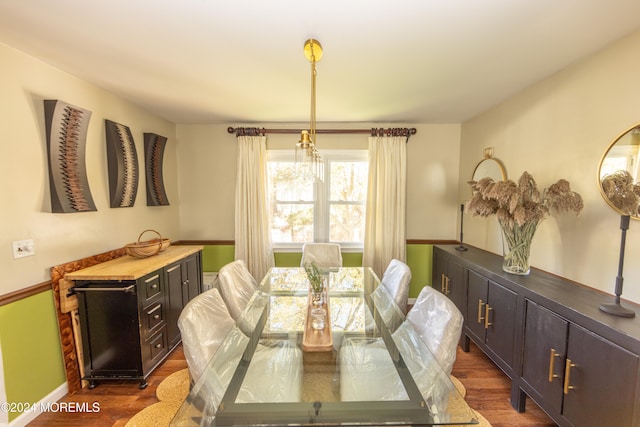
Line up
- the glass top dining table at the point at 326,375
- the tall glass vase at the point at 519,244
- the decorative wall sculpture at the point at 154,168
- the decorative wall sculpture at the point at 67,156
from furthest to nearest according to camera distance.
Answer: the decorative wall sculpture at the point at 154,168 < the tall glass vase at the point at 519,244 < the decorative wall sculpture at the point at 67,156 < the glass top dining table at the point at 326,375

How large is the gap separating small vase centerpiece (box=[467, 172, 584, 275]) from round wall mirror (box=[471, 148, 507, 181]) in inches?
22.1

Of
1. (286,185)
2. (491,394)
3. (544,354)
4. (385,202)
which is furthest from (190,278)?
(544,354)

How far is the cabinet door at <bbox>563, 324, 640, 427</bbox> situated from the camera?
1147mm

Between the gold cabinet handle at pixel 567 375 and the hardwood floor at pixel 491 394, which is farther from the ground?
the gold cabinet handle at pixel 567 375

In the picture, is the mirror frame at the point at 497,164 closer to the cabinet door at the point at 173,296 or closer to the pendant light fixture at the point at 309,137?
the pendant light fixture at the point at 309,137

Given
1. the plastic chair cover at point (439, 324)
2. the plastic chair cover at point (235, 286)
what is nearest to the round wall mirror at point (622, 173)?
the plastic chair cover at point (439, 324)

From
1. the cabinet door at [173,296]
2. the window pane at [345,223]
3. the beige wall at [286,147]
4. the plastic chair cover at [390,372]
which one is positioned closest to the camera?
the plastic chair cover at [390,372]

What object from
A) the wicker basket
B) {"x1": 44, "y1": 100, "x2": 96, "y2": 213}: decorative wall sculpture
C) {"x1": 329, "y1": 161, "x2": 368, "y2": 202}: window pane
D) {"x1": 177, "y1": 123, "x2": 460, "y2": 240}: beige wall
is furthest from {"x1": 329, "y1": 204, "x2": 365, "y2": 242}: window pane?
{"x1": 44, "y1": 100, "x2": 96, "y2": 213}: decorative wall sculpture

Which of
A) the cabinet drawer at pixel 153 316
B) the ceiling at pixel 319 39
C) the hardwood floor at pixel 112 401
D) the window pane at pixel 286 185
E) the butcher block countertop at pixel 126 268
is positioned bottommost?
the hardwood floor at pixel 112 401

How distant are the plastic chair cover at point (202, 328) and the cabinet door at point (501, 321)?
6.52 feet

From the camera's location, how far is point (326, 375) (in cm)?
136

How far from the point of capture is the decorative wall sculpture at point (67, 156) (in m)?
1.79

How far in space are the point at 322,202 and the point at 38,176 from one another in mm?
2642

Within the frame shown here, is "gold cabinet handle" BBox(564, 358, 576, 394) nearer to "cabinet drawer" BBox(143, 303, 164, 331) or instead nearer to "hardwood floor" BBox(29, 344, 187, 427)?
"hardwood floor" BBox(29, 344, 187, 427)
